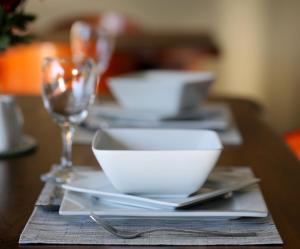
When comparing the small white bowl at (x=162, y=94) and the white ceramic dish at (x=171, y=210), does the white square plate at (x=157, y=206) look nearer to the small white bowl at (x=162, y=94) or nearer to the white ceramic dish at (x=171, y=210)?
the white ceramic dish at (x=171, y=210)

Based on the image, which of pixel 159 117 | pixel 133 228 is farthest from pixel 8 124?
pixel 133 228

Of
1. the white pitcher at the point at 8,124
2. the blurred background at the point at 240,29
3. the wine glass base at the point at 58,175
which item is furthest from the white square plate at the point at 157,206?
the blurred background at the point at 240,29

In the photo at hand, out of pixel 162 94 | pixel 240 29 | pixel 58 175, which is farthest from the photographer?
pixel 240 29

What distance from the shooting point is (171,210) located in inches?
25.8

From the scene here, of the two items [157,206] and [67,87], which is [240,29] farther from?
[157,206]

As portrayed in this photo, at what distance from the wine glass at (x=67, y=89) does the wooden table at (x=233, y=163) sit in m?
0.06

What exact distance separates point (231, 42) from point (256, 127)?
2.38 metres

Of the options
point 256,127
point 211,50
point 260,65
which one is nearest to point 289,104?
point 260,65

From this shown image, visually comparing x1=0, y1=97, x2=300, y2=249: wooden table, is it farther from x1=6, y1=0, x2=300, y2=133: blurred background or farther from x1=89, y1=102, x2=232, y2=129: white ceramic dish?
x1=6, y1=0, x2=300, y2=133: blurred background

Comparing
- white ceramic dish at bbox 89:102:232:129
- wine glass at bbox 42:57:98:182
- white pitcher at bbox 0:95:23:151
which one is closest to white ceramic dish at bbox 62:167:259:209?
wine glass at bbox 42:57:98:182

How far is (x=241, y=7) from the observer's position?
11.3ft

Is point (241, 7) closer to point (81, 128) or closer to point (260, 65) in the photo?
point (260, 65)

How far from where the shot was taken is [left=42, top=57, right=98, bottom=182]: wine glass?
86 cm

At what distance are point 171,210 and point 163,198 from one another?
3cm
